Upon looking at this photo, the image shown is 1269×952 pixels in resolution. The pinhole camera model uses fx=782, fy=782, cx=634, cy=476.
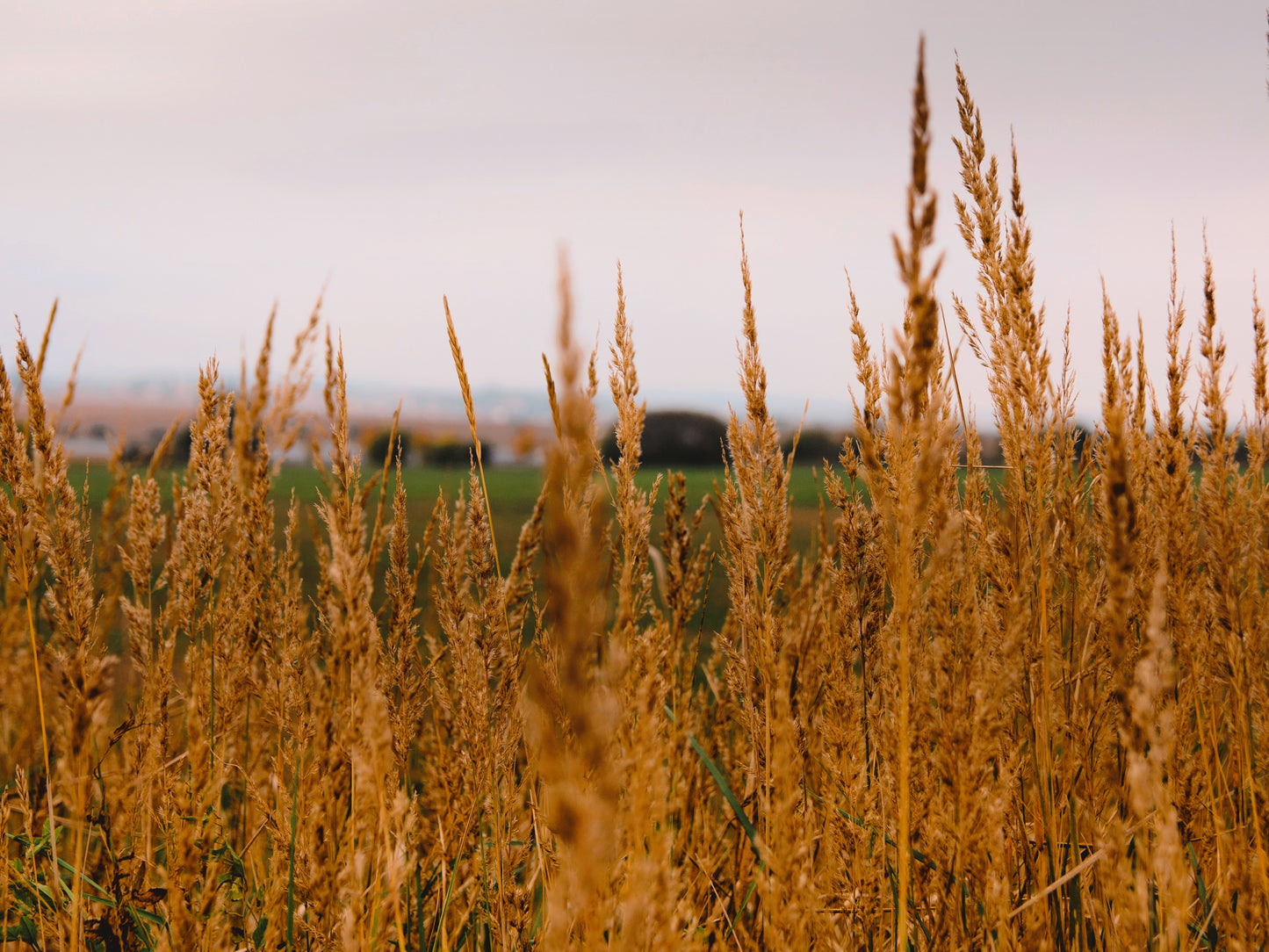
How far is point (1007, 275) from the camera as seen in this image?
1585mm

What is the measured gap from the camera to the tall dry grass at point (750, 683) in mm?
971

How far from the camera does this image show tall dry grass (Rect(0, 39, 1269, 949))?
3.19ft

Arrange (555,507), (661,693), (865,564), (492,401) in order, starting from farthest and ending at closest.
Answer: (492,401) < (865,564) < (661,693) < (555,507)

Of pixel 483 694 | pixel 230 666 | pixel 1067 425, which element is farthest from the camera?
pixel 1067 425

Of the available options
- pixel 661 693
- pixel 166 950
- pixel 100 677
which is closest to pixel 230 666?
pixel 166 950

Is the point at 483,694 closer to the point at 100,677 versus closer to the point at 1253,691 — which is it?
the point at 100,677

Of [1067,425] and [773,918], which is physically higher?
[1067,425]

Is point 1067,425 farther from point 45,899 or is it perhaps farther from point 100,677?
point 45,899

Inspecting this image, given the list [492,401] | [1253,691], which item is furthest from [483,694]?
[492,401]

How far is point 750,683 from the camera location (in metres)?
1.54

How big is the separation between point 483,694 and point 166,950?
685 mm

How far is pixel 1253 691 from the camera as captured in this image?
1.56 meters

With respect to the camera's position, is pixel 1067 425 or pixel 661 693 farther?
pixel 1067 425

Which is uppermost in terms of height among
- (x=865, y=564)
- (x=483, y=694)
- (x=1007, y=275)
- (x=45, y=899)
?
(x=1007, y=275)
